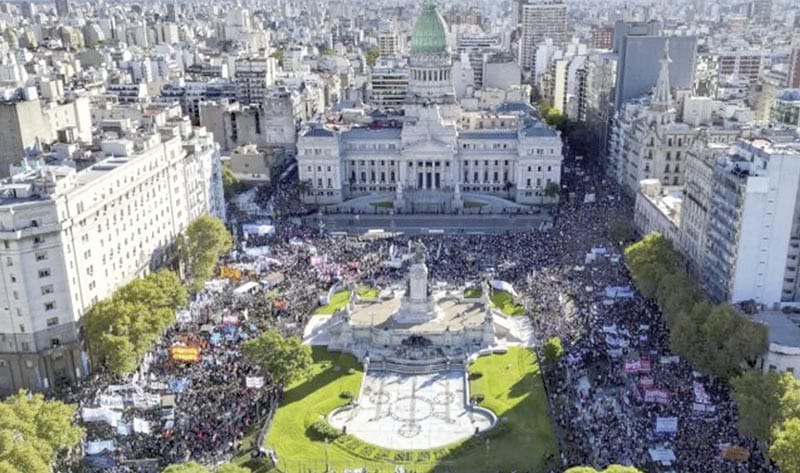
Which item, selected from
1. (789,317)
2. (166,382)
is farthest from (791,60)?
(166,382)

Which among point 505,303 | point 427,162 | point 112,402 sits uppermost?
point 427,162

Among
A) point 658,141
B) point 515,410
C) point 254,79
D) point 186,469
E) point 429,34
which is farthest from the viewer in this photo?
point 254,79

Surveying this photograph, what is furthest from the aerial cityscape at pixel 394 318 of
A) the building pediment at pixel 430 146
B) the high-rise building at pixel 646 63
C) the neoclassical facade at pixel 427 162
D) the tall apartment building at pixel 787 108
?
the high-rise building at pixel 646 63

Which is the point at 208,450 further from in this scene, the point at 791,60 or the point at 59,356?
the point at 791,60

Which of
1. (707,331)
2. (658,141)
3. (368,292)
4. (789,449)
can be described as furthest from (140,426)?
(658,141)

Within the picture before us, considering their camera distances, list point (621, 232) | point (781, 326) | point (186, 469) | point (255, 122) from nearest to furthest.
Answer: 1. point (186, 469)
2. point (781, 326)
3. point (621, 232)
4. point (255, 122)

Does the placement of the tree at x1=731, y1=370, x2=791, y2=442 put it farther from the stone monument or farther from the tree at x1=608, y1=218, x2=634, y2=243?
the tree at x1=608, y1=218, x2=634, y2=243

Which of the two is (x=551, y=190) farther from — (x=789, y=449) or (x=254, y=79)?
(x=254, y=79)
